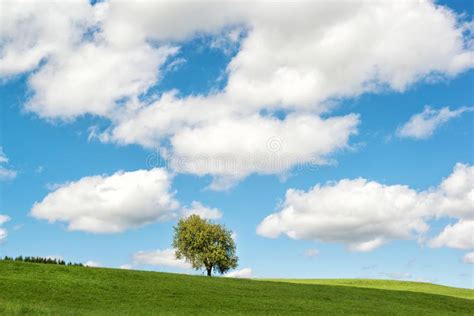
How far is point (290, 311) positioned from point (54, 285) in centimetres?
2084

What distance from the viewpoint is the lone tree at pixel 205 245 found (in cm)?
9131

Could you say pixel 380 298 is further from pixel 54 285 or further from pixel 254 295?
pixel 54 285

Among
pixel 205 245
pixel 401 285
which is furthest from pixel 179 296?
pixel 401 285

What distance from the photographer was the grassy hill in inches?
1665

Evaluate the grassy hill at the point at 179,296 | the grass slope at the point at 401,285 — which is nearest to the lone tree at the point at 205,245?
the grass slope at the point at 401,285

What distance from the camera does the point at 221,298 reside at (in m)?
49.6

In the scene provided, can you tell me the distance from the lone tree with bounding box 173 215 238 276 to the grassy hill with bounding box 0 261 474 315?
979 inches

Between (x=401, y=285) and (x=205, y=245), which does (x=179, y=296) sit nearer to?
(x=205, y=245)

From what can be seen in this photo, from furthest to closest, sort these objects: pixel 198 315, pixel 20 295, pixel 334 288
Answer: pixel 334 288 → pixel 20 295 → pixel 198 315

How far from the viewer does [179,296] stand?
48969mm

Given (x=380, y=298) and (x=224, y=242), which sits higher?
(x=224, y=242)

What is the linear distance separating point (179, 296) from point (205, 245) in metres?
43.3

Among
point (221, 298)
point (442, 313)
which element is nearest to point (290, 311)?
point (221, 298)

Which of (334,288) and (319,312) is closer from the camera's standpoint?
(319,312)
